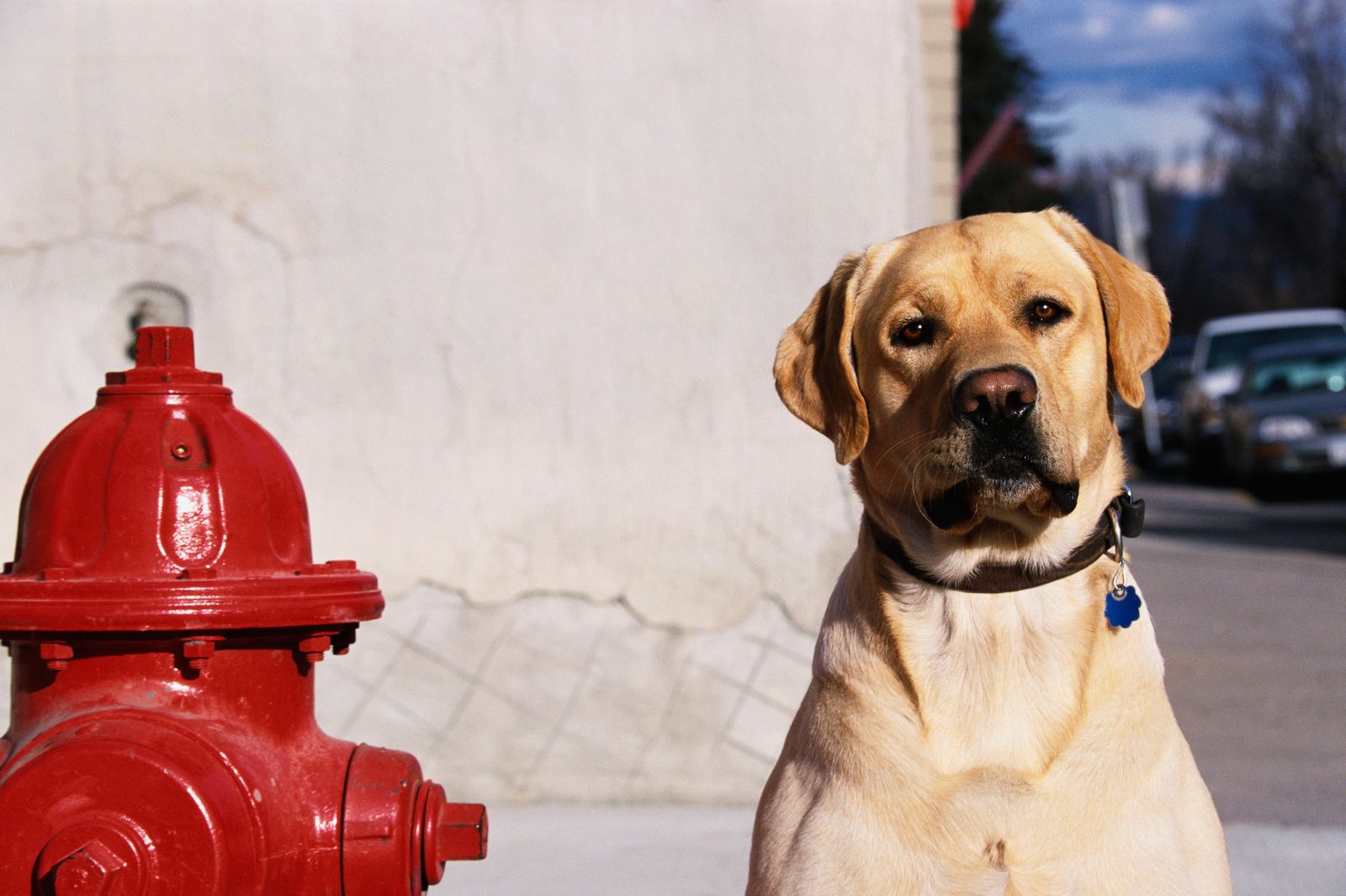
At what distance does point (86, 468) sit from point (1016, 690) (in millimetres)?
1623

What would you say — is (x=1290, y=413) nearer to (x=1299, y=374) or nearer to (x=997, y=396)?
(x=1299, y=374)

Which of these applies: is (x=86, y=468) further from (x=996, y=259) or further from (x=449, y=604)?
(x=449, y=604)

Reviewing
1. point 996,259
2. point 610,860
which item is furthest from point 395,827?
point 610,860

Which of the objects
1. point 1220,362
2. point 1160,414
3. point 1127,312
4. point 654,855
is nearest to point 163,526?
point 1127,312

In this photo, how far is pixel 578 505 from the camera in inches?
197

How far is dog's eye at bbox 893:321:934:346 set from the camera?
9.62 feet

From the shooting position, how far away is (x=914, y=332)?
9.64 feet

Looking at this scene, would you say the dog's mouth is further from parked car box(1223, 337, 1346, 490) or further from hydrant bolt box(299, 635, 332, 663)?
parked car box(1223, 337, 1346, 490)

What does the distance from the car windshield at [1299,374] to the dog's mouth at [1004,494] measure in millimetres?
16417

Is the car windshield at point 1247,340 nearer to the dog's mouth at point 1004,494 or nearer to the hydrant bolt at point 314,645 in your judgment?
the dog's mouth at point 1004,494

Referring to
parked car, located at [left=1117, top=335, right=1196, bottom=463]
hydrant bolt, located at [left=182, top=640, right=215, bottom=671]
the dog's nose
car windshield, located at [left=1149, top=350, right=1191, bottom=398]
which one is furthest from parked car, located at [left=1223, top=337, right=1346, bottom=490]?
hydrant bolt, located at [left=182, top=640, right=215, bottom=671]

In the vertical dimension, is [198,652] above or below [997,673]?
above

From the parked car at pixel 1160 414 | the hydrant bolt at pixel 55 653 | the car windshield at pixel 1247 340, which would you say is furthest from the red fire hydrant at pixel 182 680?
the parked car at pixel 1160 414

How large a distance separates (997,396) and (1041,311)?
1.12 ft
